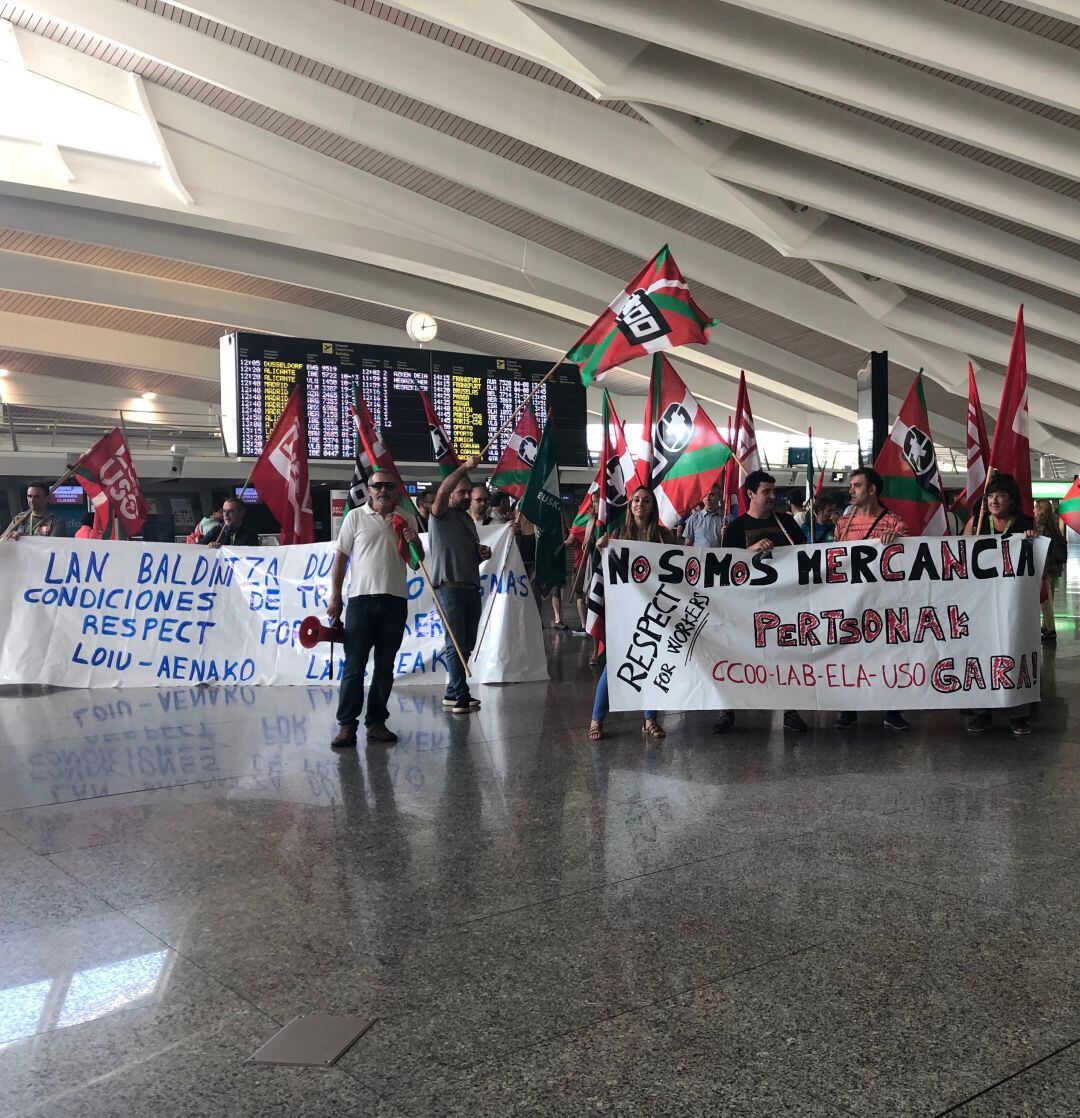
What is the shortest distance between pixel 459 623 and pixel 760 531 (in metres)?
2.61

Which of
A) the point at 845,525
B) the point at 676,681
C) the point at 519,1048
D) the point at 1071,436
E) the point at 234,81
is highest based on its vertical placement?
the point at 234,81

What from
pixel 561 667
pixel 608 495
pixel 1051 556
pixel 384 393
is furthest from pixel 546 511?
pixel 384 393

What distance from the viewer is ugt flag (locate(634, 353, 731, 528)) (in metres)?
9.68

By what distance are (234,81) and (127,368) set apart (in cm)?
2448

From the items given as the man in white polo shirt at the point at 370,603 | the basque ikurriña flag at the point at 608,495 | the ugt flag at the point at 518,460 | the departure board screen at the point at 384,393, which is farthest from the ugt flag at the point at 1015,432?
the departure board screen at the point at 384,393

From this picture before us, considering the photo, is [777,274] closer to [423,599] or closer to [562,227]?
[562,227]

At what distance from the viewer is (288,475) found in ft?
35.4

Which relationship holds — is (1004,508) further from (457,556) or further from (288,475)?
(288,475)

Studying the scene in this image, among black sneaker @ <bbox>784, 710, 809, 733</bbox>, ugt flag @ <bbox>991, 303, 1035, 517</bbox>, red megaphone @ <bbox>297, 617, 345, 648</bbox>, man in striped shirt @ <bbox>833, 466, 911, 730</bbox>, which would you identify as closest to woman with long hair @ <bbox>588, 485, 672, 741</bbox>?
black sneaker @ <bbox>784, 710, 809, 733</bbox>

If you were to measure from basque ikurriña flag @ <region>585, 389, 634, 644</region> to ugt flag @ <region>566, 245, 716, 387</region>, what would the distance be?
130cm

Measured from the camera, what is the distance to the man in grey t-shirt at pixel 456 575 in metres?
8.60

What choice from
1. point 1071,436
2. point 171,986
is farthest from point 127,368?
point 171,986

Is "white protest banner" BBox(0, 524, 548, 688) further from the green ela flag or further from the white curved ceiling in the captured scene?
the white curved ceiling

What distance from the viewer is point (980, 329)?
2806cm
